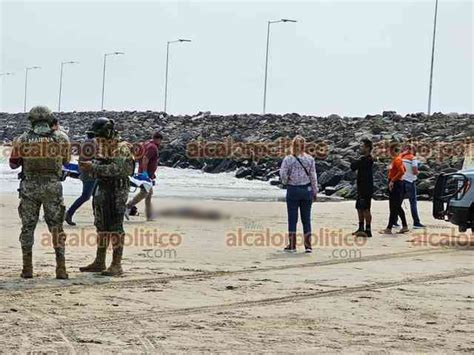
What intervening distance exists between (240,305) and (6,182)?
24.5 metres

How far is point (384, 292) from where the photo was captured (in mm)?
9898

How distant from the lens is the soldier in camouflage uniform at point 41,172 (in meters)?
9.88

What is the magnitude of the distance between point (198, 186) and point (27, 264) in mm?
25311

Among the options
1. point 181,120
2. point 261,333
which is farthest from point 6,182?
point 181,120

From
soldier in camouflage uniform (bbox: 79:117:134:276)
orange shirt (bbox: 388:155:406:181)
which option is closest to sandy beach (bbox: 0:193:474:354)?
soldier in camouflage uniform (bbox: 79:117:134:276)

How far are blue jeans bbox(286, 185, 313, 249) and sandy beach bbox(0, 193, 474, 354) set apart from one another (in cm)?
32

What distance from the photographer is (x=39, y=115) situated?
10.0 meters

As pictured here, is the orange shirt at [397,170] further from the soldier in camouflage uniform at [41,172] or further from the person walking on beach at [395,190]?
the soldier in camouflage uniform at [41,172]

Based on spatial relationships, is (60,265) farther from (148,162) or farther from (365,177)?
(148,162)

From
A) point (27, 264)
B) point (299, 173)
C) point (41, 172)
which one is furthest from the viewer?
point (299, 173)

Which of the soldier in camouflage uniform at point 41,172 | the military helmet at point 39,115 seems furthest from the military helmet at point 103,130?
the military helmet at point 39,115

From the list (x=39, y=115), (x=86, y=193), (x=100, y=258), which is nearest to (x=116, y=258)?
(x=100, y=258)

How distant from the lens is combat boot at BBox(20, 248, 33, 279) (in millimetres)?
10133

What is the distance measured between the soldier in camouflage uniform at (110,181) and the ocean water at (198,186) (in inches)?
591
